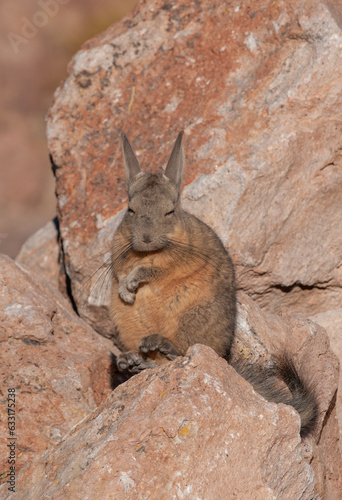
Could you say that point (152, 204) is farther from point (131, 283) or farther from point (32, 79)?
point (32, 79)

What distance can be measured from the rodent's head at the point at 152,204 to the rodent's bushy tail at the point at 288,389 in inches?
50.2

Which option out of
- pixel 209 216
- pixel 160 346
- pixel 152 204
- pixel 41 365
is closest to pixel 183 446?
pixel 160 346

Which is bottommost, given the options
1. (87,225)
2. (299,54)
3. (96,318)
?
(96,318)

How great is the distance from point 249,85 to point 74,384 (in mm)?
3729

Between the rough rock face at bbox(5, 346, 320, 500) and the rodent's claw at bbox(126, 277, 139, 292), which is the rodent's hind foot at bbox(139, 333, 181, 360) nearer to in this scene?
the rodent's claw at bbox(126, 277, 139, 292)

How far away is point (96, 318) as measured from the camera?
7.11 m

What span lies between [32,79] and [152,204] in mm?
11221

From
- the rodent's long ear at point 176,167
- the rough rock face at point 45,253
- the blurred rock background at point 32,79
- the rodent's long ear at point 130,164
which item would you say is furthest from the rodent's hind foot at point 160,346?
the blurred rock background at point 32,79

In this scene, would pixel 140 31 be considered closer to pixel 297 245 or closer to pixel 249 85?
pixel 249 85

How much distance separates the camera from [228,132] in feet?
23.1

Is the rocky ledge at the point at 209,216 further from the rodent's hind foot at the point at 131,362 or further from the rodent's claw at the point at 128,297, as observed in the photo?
the rodent's claw at the point at 128,297

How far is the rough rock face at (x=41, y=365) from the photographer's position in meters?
5.29

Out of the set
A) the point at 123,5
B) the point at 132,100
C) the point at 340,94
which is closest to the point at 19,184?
the point at 123,5

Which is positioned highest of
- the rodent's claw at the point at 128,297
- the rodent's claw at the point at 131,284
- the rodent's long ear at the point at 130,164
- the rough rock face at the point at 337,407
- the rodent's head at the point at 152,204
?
the rodent's long ear at the point at 130,164
